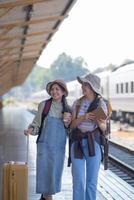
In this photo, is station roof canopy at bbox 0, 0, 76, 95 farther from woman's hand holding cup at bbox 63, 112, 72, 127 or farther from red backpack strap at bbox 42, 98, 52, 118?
woman's hand holding cup at bbox 63, 112, 72, 127

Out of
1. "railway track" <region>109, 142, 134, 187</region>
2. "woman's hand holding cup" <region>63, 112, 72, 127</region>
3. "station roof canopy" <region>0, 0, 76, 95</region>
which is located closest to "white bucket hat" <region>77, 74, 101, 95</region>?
"woman's hand holding cup" <region>63, 112, 72, 127</region>

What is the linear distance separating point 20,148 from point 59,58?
116557mm

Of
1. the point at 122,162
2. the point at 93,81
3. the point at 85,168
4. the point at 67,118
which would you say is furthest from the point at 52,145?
the point at 122,162

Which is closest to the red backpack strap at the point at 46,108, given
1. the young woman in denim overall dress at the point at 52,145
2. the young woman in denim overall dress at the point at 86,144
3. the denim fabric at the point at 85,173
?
the young woman in denim overall dress at the point at 52,145

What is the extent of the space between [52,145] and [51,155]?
128 mm

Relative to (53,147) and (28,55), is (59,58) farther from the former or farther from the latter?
(53,147)

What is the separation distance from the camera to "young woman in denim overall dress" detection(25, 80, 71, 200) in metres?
6.89

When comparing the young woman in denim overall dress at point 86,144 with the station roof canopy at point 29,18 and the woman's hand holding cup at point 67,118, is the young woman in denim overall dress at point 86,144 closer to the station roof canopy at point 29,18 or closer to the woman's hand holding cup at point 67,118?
the woman's hand holding cup at point 67,118

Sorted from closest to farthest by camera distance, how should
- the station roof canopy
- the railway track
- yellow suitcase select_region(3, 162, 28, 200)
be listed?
1. yellow suitcase select_region(3, 162, 28, 200)
2. the railway track
3. the station roof canopy

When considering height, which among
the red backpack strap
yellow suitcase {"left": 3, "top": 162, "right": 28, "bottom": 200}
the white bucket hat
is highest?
the white bucket hat

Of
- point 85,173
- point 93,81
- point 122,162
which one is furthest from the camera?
point 122,162

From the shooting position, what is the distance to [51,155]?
22.6 feet

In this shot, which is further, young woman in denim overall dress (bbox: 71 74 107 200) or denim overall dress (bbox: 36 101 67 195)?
denim overall dress (bbox: 36 101 67 195)

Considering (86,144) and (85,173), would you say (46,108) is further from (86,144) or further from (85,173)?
(85,173)
